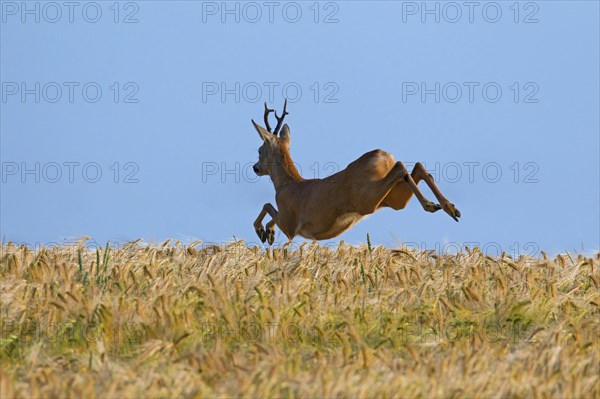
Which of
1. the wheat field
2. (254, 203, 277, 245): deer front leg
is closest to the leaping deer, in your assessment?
(254, 203, 277, 245): deer front leg

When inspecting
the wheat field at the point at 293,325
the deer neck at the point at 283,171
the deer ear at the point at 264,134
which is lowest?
the wheat field at the point at 293,325

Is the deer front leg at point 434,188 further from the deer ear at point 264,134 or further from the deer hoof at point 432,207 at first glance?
the deer ear at point 264,134

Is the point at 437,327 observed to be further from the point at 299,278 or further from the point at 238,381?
the point at 238,381

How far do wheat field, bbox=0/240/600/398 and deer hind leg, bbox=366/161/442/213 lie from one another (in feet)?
6.32

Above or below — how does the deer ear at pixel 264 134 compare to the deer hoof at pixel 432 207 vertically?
above

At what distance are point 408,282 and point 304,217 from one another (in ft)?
21.0

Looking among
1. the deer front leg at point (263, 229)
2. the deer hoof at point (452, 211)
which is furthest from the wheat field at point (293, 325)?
the deer front leg at point (263, 229)

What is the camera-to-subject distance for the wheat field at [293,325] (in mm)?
5789

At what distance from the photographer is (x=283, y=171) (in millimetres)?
17578

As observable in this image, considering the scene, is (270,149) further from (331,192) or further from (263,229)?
(331,192)

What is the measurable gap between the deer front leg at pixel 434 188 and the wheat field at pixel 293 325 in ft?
3.54

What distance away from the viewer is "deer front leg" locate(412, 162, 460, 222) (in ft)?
41.9

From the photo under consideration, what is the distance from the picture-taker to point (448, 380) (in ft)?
19.3

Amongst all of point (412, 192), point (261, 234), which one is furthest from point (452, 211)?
point (261, 234)
